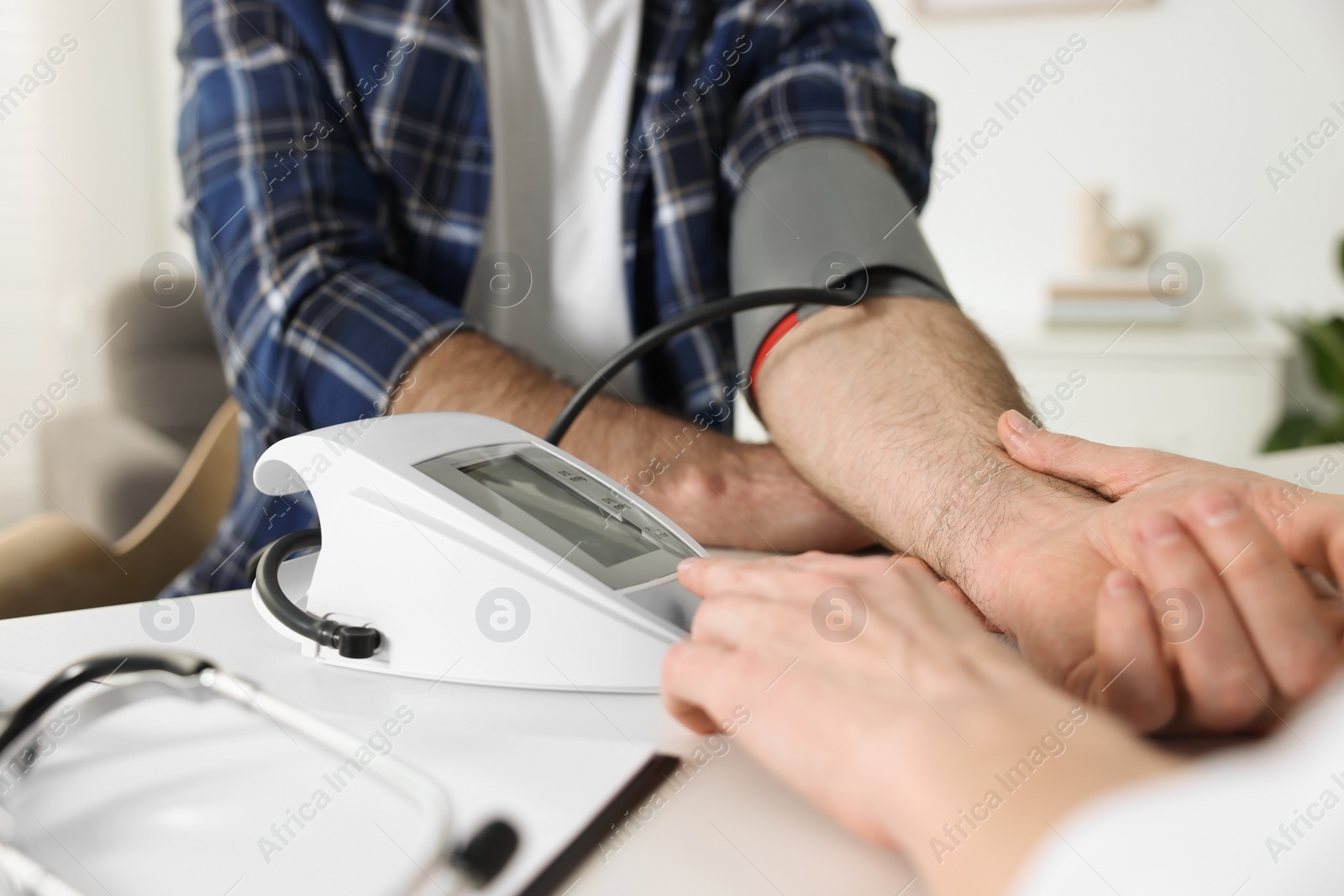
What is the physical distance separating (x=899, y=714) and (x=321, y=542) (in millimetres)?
258

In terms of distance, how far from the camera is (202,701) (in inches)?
11.8

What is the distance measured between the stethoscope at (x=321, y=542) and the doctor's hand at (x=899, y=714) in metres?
0.13

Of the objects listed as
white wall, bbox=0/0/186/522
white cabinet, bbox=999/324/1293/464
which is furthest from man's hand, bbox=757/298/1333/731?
white wall, bbox=0/0/186/522

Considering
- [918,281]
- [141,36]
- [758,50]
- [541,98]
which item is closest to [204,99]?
[541,98]

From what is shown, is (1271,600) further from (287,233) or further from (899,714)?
(287,233)

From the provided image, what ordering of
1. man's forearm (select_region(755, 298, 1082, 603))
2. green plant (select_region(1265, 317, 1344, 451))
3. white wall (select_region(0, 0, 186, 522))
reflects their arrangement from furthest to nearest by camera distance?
1. white wall (select_region(0, 0, 186, 522))
2. green plant (select_region(1265, 317, 1344, 451))
3. man's forearm (select_region(755, 298, 1082, 603))

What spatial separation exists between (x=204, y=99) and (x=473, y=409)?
1.18 feet

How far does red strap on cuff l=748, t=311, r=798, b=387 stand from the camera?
0.67 meters

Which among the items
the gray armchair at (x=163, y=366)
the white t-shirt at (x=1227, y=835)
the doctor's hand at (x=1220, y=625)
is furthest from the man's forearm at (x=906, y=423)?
the gray armchair at (x=163, y=366)

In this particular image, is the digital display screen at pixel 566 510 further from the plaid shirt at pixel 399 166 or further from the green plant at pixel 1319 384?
the green plant at pixel 1319 384

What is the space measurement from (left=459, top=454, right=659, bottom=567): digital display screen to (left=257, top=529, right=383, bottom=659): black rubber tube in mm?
72

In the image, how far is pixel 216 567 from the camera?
750mm

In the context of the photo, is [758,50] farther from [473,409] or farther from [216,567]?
[216,567]

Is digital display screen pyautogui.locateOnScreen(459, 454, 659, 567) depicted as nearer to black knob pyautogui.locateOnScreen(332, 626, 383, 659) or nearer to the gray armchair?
black knob pyautogui.locateOnScreen(332, 626, 383, 659)
